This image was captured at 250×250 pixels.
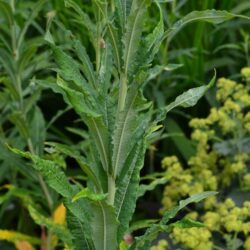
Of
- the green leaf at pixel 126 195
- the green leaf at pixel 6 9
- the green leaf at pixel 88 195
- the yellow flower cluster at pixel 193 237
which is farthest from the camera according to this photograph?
the green leaf at pixel 6 9

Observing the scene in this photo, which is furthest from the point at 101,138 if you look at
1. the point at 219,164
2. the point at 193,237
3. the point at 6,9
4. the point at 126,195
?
the point at 219,164

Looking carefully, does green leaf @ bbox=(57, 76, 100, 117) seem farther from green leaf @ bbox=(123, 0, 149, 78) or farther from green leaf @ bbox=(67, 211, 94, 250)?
green leaf @ bbox=(67, 211, 94, 250)

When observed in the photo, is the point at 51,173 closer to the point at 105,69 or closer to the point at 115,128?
the point at 115,128

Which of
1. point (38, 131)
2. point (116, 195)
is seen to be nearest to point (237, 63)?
point (38, 131)

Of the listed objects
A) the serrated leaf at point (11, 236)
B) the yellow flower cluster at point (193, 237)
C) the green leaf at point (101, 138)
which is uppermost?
the green leaf at point (101, 138)

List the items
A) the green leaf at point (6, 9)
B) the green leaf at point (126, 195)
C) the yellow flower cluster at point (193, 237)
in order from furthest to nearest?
the green leaf at point (6, 9) → the yellow flower cluster at point (193, 237) → the green leaf at point (126, 195)

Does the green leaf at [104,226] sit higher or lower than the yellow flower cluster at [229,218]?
higher

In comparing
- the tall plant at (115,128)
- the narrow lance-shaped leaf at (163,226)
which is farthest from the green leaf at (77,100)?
the narrow lance-shaped leaf at (163,226)

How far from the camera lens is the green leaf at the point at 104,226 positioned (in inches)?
48.1

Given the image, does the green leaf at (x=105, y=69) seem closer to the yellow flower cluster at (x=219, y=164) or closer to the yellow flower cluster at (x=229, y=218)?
the yellow flower cluster at (x=229, y=218)

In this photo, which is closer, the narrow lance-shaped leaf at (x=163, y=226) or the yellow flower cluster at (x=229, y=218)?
the narrow lance-shaped leaf at (x=163, y=226)

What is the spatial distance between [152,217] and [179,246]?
2.00ft

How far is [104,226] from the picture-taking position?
1272 millimetres

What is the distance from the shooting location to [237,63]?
3.22 meters
